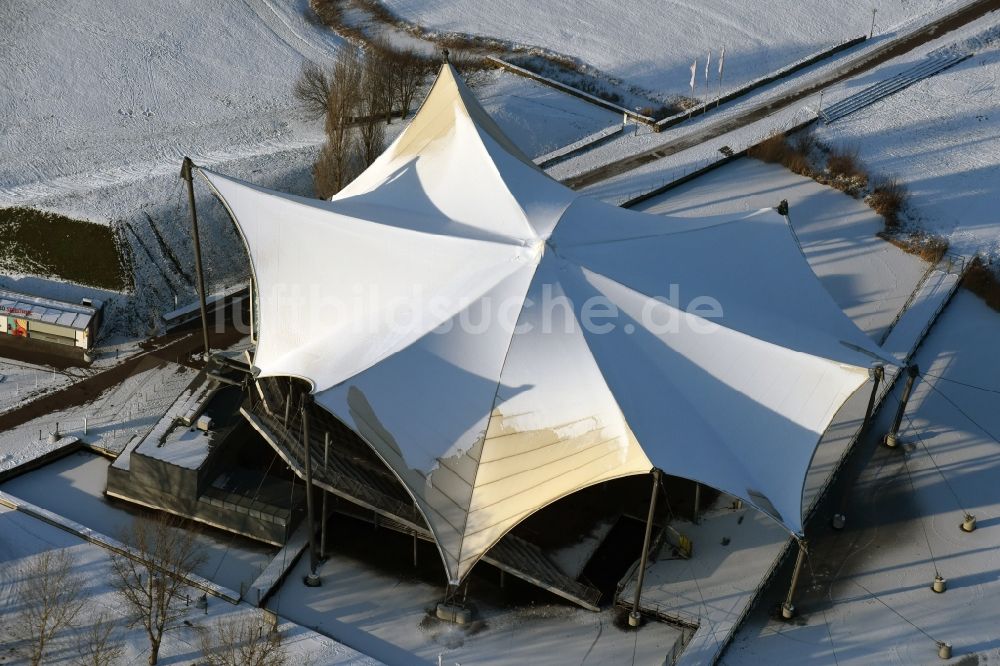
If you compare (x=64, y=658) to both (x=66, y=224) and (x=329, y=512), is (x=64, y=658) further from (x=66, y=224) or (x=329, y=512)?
(x=66, y=224)

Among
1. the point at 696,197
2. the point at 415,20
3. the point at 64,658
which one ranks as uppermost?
the point at 415,20

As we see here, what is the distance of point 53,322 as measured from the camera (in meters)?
42.9

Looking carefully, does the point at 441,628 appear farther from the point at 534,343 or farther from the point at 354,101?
the point at 354,101

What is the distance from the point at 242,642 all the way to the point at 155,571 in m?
2.87

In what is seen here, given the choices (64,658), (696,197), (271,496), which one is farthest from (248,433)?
(696,197)

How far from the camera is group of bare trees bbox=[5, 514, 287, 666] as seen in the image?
31266mm

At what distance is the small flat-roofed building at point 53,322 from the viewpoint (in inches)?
1693

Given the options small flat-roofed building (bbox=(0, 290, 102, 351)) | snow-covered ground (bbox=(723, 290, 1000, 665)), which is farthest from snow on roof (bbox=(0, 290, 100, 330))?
snow-covered ground (bbox=(723, 290, 1000, 665))

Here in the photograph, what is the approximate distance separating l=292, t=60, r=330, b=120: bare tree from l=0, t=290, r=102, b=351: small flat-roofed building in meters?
16.9

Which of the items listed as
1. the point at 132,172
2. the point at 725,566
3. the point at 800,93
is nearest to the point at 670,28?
the point at 800,93

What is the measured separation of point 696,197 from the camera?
50.9 m

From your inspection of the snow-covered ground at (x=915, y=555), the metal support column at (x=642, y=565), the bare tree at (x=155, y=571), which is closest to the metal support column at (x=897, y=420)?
the snow-covered ground at (x=915, y=555)

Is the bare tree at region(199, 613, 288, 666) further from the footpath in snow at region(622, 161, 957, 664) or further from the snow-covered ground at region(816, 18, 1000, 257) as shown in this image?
the snow-covered ground at region(816, 18, 1000, 257)

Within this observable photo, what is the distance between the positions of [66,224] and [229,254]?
6.13 m
